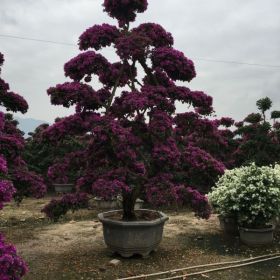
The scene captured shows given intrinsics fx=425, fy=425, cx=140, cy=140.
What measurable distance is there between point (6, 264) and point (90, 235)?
5.89 m

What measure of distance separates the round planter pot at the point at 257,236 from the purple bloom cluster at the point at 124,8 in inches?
190

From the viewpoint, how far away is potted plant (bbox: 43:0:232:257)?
23.1 feet

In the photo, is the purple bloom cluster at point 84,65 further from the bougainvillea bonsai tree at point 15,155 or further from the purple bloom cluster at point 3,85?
the purple bloom cluster at point 3,85

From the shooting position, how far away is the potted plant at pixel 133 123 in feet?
23.1

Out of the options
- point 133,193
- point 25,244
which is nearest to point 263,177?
point 133,193

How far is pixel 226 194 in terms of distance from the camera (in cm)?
892

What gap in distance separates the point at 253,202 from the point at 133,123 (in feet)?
9.76

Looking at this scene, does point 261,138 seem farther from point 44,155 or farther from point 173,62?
point 44,155

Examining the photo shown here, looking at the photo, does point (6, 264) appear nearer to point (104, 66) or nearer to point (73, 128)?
point (73, 128)

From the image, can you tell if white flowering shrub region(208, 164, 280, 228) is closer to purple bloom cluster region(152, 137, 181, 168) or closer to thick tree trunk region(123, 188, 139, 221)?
thick tree trunk region(123, 188, 139, 221)

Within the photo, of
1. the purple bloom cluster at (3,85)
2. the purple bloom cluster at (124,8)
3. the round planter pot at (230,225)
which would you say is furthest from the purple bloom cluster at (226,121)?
the purple bloom cluster at (3,85)

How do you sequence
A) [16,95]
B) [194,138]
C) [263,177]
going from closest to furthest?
[16,95] → [263,177] → [194,138]

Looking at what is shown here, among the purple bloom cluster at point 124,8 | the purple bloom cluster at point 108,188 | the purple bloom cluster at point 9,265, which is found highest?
the purple bloom cluster at point 124,8

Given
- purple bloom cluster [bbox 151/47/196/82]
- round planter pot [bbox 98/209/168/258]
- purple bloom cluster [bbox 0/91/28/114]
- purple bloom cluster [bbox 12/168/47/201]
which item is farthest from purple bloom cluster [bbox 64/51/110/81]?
round planter pot [bbox 98/209/168/258]
